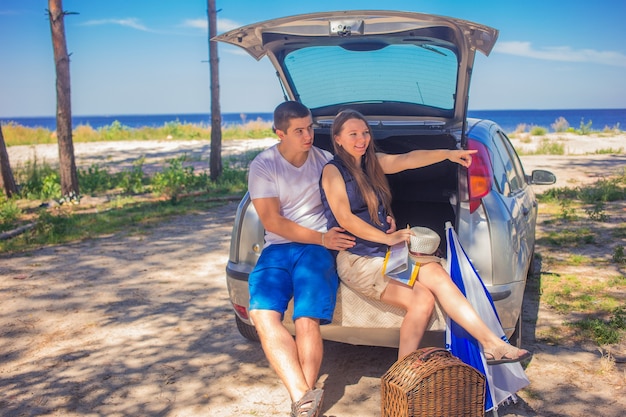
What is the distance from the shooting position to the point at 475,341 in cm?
345

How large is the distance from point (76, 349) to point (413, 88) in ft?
10.5

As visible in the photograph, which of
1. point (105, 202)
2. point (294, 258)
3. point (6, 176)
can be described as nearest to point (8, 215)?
point (105, 202)

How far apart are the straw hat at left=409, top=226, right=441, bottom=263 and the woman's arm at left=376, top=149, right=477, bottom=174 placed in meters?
0.47

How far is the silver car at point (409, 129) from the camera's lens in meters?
3.69

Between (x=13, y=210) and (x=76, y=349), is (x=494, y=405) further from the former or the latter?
(x=13, y=210)

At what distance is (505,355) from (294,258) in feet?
4.40

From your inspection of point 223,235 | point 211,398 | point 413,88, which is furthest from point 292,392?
point 223,235

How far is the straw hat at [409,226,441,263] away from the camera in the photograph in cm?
370

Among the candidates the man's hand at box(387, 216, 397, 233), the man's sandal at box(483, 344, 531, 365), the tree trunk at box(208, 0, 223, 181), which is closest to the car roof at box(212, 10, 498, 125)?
the man's hand at box(387, 216, 397, 233)

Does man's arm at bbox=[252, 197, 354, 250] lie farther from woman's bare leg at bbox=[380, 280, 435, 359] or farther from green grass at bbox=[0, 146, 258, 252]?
green grass at bbox=[0, 146, 258, 252]

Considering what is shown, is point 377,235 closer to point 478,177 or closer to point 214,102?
point 478,177

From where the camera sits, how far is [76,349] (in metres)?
4.72

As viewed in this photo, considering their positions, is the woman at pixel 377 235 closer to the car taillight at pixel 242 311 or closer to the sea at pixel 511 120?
the car taillight at pixel 242 311

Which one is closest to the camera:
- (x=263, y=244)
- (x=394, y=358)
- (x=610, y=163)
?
(x=263, y=244)
